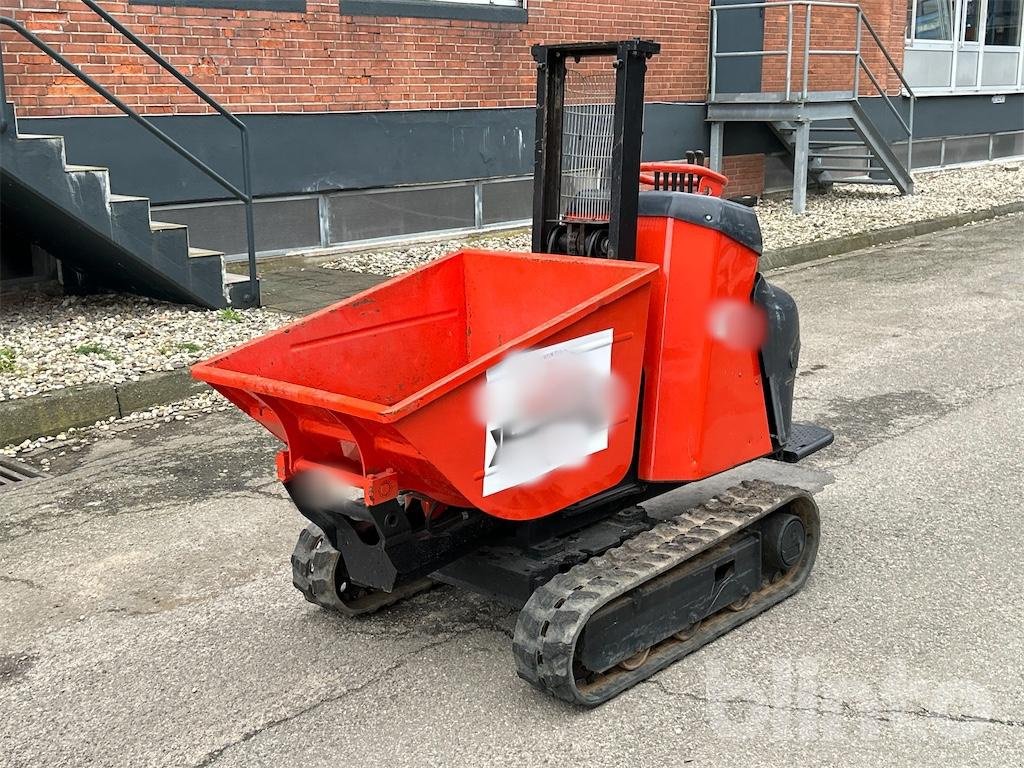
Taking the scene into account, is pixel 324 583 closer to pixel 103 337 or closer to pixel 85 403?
pixel 85 403

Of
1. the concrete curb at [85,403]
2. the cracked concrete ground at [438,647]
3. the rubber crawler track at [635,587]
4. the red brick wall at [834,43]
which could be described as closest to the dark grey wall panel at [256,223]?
the concrete curb at [85,403]

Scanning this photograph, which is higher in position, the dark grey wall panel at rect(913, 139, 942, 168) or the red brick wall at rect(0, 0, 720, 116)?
the red brick wall at rect(0, 0, 720, 116)

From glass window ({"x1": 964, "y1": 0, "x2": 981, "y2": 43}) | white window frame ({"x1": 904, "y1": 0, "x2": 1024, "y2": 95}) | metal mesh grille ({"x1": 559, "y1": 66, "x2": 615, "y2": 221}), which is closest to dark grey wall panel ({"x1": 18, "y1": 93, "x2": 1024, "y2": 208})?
metal mesh grille ({"x1": 559, "y1": 66, "x2": 615, "y2": 221})

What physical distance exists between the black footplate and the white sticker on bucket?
1.19m

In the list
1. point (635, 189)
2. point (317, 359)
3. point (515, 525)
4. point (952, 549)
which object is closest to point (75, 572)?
point (317, 359)

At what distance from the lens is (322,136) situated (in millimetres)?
10578

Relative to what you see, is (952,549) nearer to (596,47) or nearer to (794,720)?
(794,720)

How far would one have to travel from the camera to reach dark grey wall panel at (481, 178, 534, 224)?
12.4m

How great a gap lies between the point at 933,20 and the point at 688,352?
18.0 m

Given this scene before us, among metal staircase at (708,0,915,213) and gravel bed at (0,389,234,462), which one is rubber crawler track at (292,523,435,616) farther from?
metal staircase at (708,0,915,213)

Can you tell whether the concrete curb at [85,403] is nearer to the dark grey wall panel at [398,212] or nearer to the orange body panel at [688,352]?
the orange body panel at [688,352]

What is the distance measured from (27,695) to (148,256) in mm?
4874

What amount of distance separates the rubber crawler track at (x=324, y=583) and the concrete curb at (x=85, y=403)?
2828 mm

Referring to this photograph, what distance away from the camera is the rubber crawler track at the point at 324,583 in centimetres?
392
